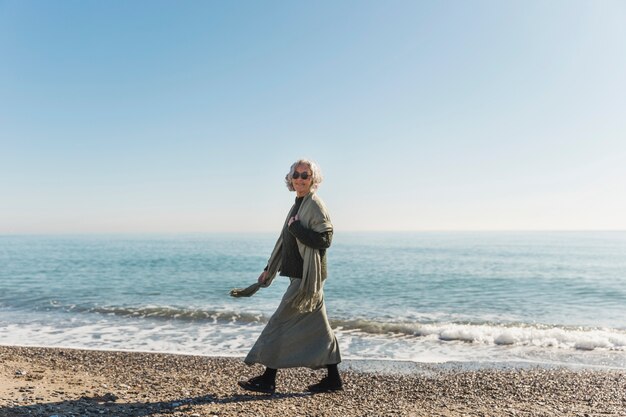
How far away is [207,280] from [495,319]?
15.7 meters

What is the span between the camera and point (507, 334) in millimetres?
10531

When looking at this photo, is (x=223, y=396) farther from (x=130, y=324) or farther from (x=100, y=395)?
(x=130, y=324)

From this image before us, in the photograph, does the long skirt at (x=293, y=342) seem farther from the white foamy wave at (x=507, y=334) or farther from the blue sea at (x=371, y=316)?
the white foamy wave at (x=507, y=334)

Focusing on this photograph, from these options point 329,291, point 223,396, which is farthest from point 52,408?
point 329,291

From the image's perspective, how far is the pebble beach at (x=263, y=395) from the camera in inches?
179

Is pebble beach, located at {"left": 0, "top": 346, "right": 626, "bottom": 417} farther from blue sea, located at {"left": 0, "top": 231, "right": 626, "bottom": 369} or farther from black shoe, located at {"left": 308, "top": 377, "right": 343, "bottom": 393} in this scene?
blue sea, located at {"left": 0, "top": 231, "right": 626, "bottom": 369}

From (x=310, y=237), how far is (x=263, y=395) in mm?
1777

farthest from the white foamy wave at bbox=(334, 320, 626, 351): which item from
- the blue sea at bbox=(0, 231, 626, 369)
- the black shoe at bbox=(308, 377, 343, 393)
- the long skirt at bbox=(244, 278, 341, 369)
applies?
the long skirt at bbox=(244, 278, 341, 369)

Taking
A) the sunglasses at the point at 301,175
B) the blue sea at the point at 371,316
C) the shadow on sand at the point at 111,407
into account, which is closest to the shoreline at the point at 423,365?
the blue sea at the point at 371,316

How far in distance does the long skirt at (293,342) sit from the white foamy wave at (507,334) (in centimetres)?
631

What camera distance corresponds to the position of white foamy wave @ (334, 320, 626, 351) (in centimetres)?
1012

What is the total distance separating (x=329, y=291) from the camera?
816 inches

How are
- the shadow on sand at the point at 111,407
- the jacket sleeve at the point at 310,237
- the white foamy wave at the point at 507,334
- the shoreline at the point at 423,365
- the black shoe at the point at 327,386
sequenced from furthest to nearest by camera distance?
the white foamy wave at the point at 507,334, the shoreline at the point at 423,365, the black shoe at the point at 327,386, the jacket sleeve at the point at 310,237, the shadow on sand at the point at 111,407

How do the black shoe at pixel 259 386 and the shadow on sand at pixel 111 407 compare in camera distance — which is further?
the black shoe at pixel 259 386
